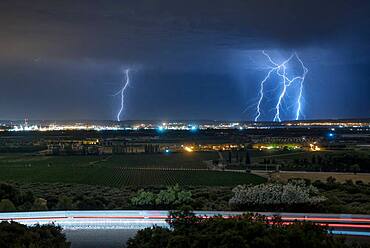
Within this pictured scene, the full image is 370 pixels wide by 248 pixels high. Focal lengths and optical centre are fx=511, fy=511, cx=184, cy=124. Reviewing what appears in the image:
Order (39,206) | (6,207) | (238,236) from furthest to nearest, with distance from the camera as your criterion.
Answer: (39,206), (6,207), (238,236)

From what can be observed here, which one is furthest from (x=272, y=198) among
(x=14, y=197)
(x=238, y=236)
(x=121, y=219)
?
(x=14, y=197)

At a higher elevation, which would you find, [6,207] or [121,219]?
[6,207]

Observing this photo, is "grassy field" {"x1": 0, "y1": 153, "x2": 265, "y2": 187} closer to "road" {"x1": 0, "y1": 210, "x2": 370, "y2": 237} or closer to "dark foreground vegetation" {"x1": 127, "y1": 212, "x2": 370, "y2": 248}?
"road" {"x1": 0, "y1": 210, "x2": 370, "y2": 237}

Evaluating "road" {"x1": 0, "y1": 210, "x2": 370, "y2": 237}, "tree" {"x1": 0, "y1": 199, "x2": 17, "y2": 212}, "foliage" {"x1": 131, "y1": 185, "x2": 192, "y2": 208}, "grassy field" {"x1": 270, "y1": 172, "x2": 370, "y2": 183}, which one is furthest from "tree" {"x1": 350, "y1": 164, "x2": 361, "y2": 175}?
"tree" {"x1": 0, "y1": 199, "x2": 17, "y2": 212}

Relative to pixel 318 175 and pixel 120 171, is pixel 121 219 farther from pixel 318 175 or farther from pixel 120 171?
pixel 120 171

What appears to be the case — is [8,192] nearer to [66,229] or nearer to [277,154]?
[66,229]

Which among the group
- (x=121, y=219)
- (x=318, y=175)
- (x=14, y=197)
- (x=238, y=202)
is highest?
(x=318, y=175)
